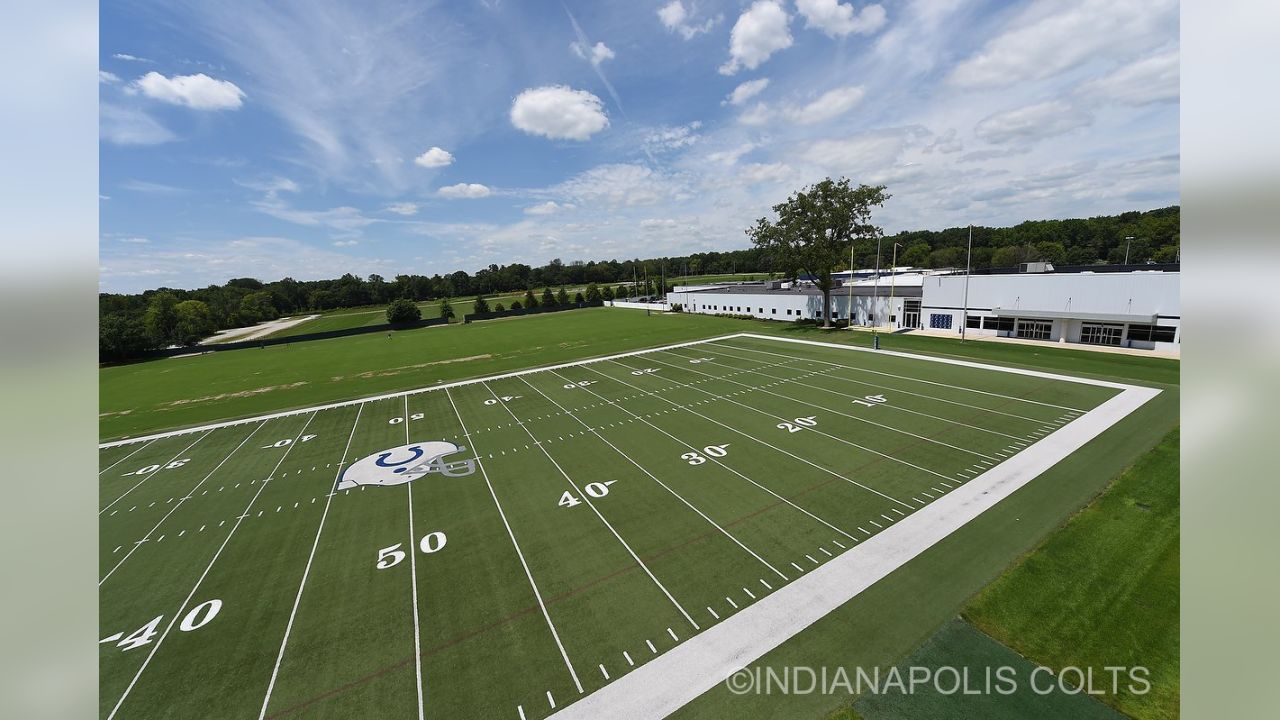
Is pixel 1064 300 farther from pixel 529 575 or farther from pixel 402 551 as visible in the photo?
pixel 402 551

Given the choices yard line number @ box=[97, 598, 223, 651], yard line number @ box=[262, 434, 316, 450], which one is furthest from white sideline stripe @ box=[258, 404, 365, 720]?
yard line number @ box=[262, 434, 316, 450]

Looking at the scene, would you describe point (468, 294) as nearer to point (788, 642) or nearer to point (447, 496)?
point (447, 496)

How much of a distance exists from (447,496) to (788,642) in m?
12.3

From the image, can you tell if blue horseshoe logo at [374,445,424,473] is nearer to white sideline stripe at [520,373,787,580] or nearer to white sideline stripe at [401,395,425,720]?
white sideline stripe at [401,395,425,720]

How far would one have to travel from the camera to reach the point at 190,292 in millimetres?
114750

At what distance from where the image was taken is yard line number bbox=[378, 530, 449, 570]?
14.4 m

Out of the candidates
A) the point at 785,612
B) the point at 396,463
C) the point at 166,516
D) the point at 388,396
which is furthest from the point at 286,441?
the point at 785,612

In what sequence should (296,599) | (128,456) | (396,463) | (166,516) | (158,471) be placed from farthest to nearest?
(128,456) < (158,471) < (396,463) < (166,516) < (296,599)

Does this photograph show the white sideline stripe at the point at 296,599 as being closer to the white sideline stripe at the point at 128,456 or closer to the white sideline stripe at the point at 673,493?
the white sideline stripe at the point at 128,456

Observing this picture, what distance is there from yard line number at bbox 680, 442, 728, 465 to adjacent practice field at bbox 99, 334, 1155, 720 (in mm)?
97

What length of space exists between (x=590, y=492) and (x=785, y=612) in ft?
25.9

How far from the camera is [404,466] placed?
816 inches

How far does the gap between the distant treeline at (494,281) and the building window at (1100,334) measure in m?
19.6

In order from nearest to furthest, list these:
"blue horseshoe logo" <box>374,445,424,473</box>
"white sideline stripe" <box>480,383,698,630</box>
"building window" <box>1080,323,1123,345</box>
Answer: "white sideline stripe" <box>480,383,698,630</box>, "blue horseshoe logo" <box>374,445,424,473</box>, "building window" <box>1080,323,1123,345</box>
